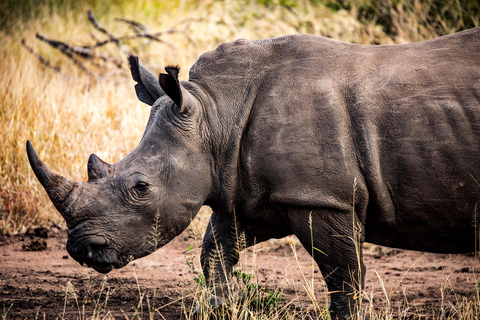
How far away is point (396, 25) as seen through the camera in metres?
8.27

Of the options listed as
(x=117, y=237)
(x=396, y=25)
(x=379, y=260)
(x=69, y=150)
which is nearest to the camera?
(x=117, y=237)

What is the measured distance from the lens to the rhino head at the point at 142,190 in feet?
11.5

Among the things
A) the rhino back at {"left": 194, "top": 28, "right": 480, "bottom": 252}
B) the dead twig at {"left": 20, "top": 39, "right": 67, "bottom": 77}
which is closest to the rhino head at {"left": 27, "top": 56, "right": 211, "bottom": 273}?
the rhino back at {"left": 194, "top": 28, "right": 480, "bottom": 252}

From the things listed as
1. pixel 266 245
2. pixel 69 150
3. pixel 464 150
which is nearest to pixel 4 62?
pixel 69 150

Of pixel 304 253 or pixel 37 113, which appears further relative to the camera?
pixel 37 113

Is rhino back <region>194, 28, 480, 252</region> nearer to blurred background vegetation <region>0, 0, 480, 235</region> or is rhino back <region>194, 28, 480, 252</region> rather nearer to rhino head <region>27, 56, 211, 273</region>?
rhino head <region>27, 56, 211, 273</region>

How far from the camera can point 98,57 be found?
364 inches

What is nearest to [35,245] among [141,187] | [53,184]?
[53,184]

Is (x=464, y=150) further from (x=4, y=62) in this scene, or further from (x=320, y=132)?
(x=4, y=62)

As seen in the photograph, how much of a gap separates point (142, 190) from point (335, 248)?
120cm

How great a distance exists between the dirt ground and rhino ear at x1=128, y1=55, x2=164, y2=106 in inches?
45.0

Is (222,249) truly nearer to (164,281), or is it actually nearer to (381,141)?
(164,281)

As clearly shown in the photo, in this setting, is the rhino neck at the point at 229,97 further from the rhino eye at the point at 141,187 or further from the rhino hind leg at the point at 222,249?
the rhino eye at the point at 141,187

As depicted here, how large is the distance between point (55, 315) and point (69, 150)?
2.95 metres
